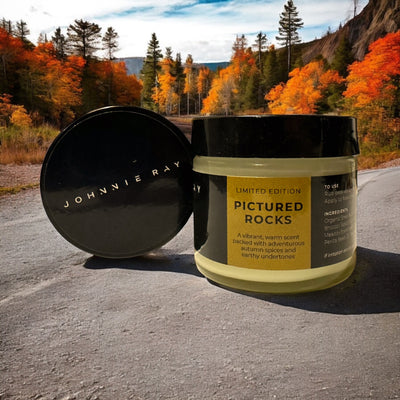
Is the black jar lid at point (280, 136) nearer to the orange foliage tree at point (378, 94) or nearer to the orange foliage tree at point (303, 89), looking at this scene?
the orange foliage tree at point (378, 94)

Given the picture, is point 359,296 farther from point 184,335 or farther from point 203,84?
point 203,84

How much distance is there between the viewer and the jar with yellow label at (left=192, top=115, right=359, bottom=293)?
126cm

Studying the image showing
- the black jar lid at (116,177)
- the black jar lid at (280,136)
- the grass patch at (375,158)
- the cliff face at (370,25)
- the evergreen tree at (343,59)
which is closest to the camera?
the black jar lid at (280,136)

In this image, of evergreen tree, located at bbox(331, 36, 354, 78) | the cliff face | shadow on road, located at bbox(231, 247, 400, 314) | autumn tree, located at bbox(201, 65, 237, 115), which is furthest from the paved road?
autumn tree, located at bbox(201, 65, 237, 115)

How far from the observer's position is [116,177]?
1636 mm

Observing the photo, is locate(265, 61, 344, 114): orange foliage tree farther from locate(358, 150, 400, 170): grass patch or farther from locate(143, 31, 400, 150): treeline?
locate(358, 150, 400, 170): grass patch

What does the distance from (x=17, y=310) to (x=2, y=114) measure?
6331 millimetres

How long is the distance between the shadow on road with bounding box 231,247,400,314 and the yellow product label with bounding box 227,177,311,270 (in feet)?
0.39

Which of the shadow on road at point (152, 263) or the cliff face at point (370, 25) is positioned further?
the cliff face at point (370, 25)

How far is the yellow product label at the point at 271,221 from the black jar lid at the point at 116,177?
0.40 m

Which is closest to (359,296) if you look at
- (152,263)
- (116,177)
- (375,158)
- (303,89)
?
(152,263)

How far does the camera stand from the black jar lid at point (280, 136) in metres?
1.26

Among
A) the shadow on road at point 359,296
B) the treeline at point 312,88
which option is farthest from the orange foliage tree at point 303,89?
the shadow on road at point 359,296

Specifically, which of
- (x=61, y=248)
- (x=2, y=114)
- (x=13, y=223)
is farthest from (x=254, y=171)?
(x=2, y=114)
